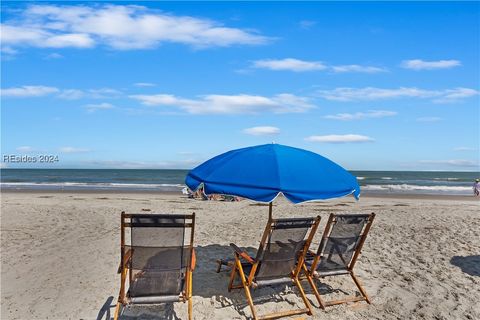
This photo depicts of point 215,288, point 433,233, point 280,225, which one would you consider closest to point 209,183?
point 280,225

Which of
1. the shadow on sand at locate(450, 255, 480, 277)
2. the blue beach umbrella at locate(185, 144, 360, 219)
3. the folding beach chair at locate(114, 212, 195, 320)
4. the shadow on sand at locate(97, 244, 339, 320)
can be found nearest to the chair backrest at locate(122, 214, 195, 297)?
the folding beach chair at locate(114, 212, 195, 320)

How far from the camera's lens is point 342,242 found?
4.95 metres

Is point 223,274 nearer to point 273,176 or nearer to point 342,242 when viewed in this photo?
point 342,242

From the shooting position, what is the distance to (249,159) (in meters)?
4.75

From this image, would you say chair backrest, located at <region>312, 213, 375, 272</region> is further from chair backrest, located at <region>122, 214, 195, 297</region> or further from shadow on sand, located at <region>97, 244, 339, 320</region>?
chair backrest, located at <region>122, 214, 195, 297</region>

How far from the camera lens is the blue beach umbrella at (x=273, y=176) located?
13.8 ft

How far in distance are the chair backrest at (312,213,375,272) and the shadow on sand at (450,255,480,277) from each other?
225cm

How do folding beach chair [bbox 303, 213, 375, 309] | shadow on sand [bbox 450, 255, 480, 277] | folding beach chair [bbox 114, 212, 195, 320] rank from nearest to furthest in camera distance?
folding beach chair [bbox 114, 212, 195, 320] → folding beach chair [bbox 303, 213, 375, 309] → shadow on sand [bbox 450, 255, 480, 277]

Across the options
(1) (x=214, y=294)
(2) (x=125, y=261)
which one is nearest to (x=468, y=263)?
(1) (x=214, y=294)

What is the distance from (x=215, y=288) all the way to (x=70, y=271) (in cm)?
216

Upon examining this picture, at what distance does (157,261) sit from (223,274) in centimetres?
164

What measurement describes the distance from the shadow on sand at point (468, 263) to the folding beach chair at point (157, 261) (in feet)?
13.9

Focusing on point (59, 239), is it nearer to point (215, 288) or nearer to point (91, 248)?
point (91, 248)

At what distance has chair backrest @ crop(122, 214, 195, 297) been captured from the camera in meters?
4.13
